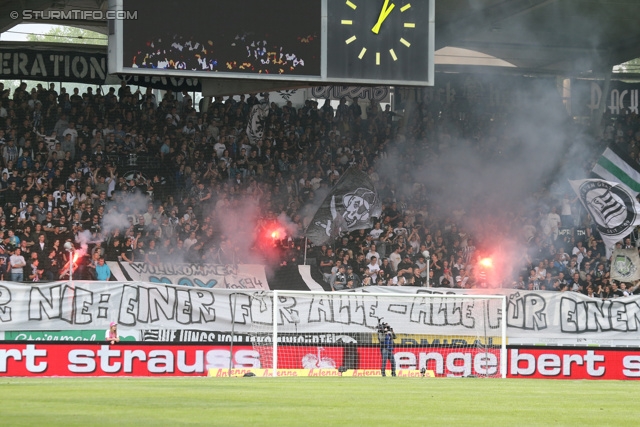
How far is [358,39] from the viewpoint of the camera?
16.8m

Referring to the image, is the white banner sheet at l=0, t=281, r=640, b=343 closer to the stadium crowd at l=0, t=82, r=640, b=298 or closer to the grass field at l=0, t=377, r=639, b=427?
the stadium crowd at l=0, t=82, r=640, b=298

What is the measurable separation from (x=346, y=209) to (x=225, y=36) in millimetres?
10397

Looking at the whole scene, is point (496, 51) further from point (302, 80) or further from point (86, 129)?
point (302, 80)

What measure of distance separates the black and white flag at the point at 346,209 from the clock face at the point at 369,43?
928 cm

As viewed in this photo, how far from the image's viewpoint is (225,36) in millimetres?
16281

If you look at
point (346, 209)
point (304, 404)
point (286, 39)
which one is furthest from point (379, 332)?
point (304, 404)

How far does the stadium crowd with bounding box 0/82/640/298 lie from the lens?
23.6 meters

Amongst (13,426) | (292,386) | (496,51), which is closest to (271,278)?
(292,386)

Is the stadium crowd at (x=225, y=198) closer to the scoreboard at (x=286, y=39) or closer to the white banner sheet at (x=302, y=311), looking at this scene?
the white banner sheet at (x=302, y=311)

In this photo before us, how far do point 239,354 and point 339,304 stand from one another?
7.30 feet

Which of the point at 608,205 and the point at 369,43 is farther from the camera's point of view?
the point at 608,205

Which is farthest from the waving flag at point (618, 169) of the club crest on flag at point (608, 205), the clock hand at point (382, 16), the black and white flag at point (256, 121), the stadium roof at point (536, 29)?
the clock hand at point (382, 16)

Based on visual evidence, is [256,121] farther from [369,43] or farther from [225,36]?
[225,36]

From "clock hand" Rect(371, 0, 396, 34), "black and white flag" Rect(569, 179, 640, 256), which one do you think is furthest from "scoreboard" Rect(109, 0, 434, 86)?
"black and white flag" Rect(569, 179, 640, 256)
